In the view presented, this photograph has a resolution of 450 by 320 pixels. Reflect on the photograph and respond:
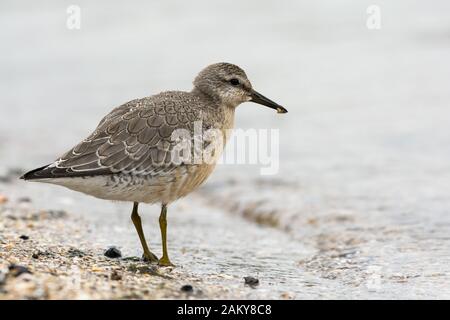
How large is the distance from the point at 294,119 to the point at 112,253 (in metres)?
8.38

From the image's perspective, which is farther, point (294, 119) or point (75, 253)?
point (294, 119)

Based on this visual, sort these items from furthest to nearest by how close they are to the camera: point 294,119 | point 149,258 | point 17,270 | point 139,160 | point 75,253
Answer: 1. point 294,119
2. point 149,258
3. point 75,253
4. point 139,160
5. point 17,270

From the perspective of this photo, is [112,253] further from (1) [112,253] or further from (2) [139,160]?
(2) [139,160]

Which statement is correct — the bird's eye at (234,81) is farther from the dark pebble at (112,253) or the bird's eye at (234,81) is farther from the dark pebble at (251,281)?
the dark pebble at (251,281)

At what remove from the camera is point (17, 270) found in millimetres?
5516

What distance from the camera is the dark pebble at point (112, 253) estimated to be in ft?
23.8

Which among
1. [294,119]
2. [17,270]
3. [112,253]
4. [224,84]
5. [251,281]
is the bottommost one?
[251,281]

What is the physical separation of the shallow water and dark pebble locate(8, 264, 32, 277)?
1850mm

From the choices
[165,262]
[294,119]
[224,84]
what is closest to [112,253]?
[165,262]

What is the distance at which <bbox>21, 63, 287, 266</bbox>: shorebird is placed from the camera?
265 inches

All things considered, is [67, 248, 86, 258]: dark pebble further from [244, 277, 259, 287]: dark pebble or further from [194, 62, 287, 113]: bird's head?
[194, 62, 287, 113]: bird's head

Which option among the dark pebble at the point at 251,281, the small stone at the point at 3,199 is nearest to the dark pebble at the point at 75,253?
the dark pebble at the point at 251,281
